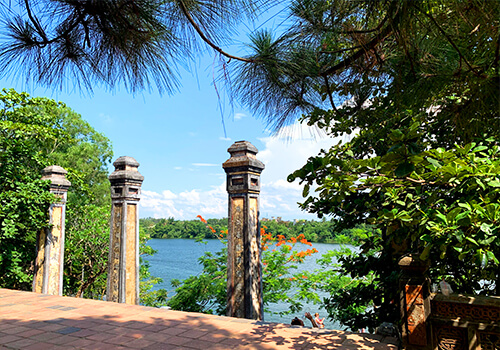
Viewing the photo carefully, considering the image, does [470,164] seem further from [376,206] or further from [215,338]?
[215,338]

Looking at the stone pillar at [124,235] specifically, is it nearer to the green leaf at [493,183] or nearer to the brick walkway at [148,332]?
the brick walkway at [148,332]

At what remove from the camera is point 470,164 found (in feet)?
6.55

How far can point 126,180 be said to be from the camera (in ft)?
18.3

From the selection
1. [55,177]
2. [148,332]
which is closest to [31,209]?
[55,177]

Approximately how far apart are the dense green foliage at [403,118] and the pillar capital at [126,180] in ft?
9.50

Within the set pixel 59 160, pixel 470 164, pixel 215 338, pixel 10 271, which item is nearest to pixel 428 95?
pixel 470 164

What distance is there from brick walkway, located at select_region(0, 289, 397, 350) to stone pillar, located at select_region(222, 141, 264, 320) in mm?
305

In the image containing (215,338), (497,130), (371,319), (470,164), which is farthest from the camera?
(371,319)

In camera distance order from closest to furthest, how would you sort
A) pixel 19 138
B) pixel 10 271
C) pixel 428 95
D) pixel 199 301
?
pixel 428 95 < pixel 199 301 < pixel 10 271 < pixel 19 138

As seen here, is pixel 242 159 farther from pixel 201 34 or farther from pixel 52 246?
pixel 52 246

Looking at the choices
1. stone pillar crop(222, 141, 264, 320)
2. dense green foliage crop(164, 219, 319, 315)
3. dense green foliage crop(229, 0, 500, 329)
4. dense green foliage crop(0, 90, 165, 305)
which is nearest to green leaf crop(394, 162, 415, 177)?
dense green foliage crop(229, 0, 500, 329)

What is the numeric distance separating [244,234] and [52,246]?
4.29m

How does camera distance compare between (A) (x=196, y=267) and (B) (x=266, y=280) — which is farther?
(A) (x=196, y=267)

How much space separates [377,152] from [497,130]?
106cm
